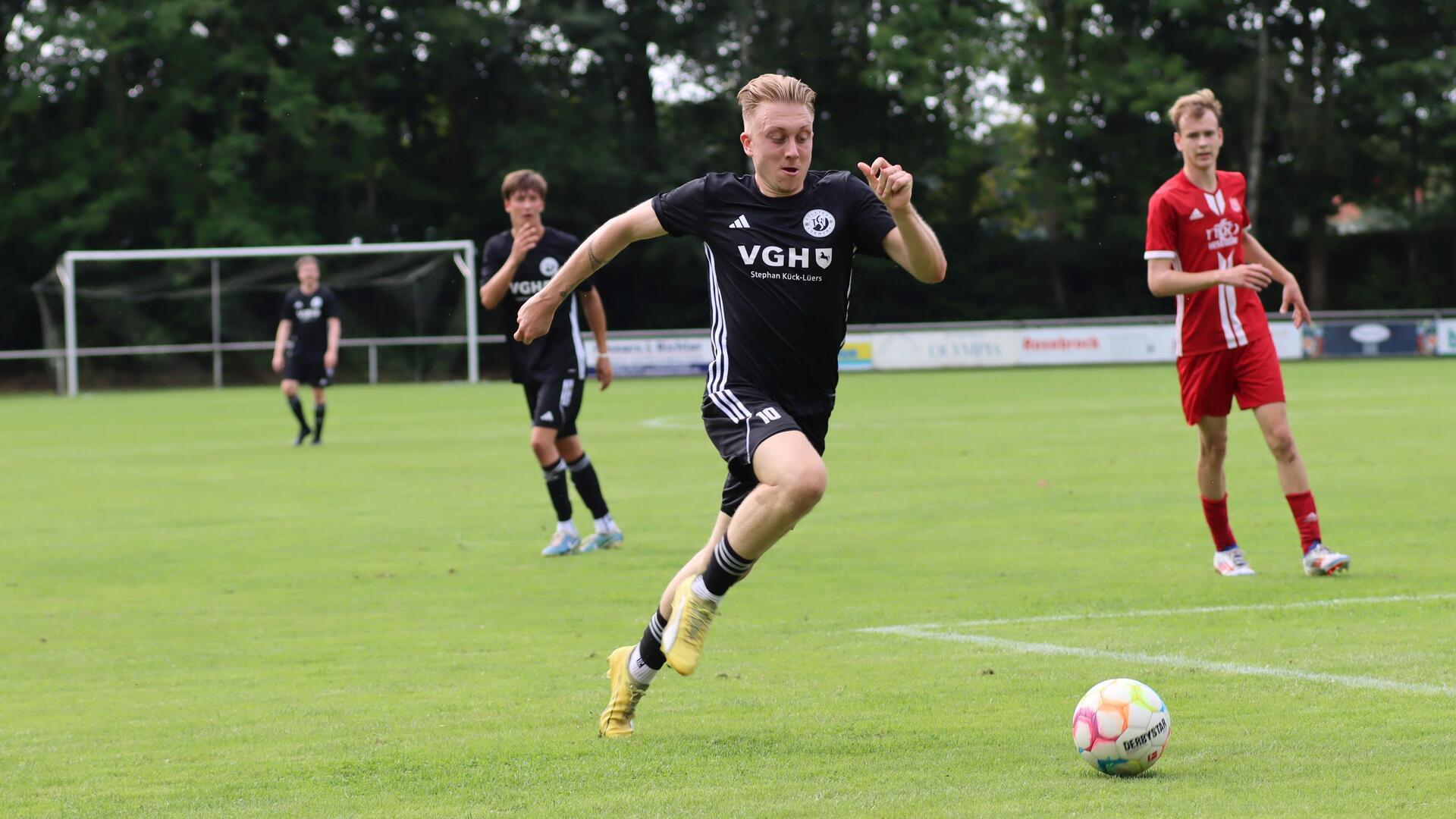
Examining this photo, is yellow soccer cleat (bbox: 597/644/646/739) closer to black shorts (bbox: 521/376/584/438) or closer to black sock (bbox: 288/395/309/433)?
black shorts (bbox: 521/376/584/438)

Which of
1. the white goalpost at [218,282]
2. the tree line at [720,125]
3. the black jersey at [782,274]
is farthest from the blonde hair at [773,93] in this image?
the tree line at [720,125]

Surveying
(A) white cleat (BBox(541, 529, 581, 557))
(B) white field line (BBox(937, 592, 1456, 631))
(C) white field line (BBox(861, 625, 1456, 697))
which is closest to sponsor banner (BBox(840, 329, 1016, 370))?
(A) white cleat (BBox(541, 529, 581, 557))

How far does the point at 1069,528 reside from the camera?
10.8 meters

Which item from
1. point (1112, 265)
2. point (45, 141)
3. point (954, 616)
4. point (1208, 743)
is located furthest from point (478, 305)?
point (1208, 743)

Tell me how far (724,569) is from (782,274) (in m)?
0.98

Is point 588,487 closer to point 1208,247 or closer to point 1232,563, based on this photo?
point 1232,563

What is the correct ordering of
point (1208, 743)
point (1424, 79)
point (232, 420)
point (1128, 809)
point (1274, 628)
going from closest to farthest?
1. point (1128, 809)
2. point (1208, 743)
3. point (1274, 628)
4. point (232, 420)
5. point (1424, 79)

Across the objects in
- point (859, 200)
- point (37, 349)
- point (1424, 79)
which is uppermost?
point (1424, 79)

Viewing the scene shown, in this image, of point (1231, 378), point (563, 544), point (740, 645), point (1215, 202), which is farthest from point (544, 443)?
point (1215, 202)

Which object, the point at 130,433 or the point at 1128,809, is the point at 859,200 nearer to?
the point at 1128,809

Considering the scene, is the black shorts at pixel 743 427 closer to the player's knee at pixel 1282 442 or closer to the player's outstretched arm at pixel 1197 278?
the player's outstretched arm at pixel 1197 278

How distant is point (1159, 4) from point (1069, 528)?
138ft

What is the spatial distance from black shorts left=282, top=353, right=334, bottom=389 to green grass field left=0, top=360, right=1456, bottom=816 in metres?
5.66

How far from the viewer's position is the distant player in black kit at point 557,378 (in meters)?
10.7
